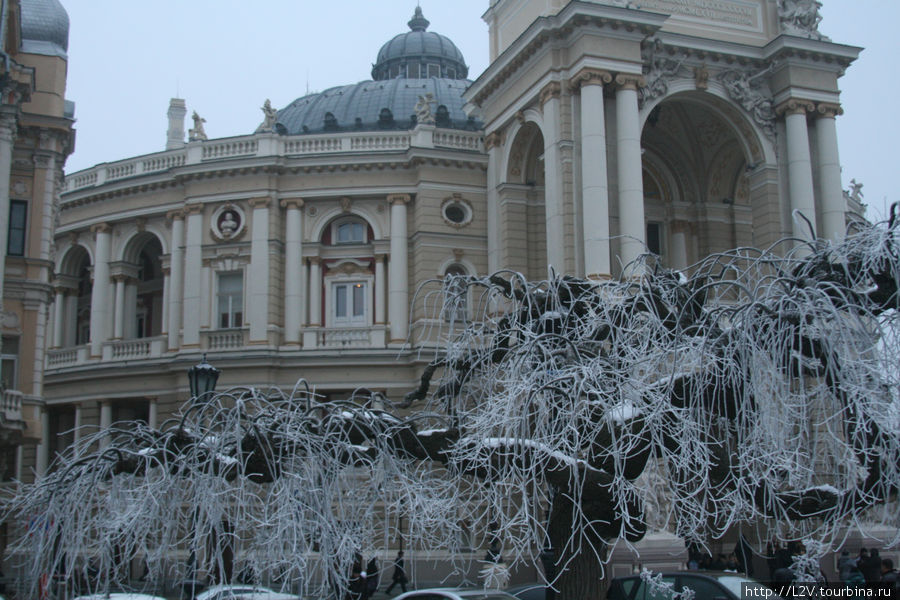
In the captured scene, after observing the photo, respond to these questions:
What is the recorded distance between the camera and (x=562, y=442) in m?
10.3

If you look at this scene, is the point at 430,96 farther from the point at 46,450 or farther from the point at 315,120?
the point at 46,450

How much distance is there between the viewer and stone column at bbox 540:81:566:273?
2986 cm

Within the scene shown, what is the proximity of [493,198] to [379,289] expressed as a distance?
4.95m

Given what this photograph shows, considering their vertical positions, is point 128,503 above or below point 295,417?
below

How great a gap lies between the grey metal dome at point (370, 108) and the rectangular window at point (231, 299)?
1032 centimetres

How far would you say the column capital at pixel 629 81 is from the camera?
2992cm

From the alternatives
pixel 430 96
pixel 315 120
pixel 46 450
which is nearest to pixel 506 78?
pixel 430 96

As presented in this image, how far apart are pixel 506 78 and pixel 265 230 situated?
955 cm

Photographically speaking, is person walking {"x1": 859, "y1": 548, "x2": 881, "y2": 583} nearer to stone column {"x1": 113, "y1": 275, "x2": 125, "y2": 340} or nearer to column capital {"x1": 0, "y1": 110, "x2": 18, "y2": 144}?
column capital {"x1": 0, "y1": 110, "x2": 18, "y2": 144}

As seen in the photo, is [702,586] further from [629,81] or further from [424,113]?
[424,113]

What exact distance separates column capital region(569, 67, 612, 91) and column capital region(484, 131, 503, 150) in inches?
214

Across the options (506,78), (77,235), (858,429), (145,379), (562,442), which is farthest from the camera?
(77,235)

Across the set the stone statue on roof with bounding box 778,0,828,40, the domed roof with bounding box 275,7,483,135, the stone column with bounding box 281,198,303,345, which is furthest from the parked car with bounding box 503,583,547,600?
the domed roof with bounding box 275,7,483,135

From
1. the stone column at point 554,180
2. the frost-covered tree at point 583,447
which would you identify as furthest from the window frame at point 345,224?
the frost-covered tree at point 583,447
